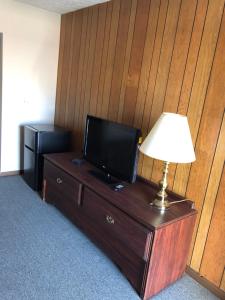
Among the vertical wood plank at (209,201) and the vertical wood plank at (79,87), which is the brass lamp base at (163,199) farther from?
the vertical wood plank at (79,87)

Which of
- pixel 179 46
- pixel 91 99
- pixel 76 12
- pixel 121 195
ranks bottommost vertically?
pixel 121 195

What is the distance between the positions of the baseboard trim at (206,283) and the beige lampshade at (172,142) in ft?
3.27

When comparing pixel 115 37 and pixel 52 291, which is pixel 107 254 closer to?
pixel 52 291

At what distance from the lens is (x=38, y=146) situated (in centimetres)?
321

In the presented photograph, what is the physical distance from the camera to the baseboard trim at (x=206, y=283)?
197cm

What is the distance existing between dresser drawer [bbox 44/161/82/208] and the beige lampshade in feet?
2.94

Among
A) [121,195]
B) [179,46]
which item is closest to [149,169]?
Answer: [121,195]

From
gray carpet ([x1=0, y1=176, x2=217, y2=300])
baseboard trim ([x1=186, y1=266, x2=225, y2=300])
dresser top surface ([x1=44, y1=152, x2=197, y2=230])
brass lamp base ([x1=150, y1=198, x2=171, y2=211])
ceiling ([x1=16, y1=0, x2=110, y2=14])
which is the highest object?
ceiling ([x1=16, y1=0, x2=110, y2=14])

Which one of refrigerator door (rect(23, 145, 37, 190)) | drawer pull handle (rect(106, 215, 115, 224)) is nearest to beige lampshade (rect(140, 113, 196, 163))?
drawer pull handle (rect(106, 215, 115, 224))

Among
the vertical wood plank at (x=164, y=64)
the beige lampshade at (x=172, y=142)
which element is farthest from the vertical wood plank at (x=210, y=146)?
the vertical wood plank at (x=164, y=64)

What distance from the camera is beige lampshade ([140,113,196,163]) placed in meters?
1.80

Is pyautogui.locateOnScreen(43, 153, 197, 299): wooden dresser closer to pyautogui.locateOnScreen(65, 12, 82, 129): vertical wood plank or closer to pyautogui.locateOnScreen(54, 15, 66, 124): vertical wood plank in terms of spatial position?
pyautogui.locateOnScreen(65, 12, 82, 129): vertical wood plank

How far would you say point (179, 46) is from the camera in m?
2.15

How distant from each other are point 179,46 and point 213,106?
61cm
